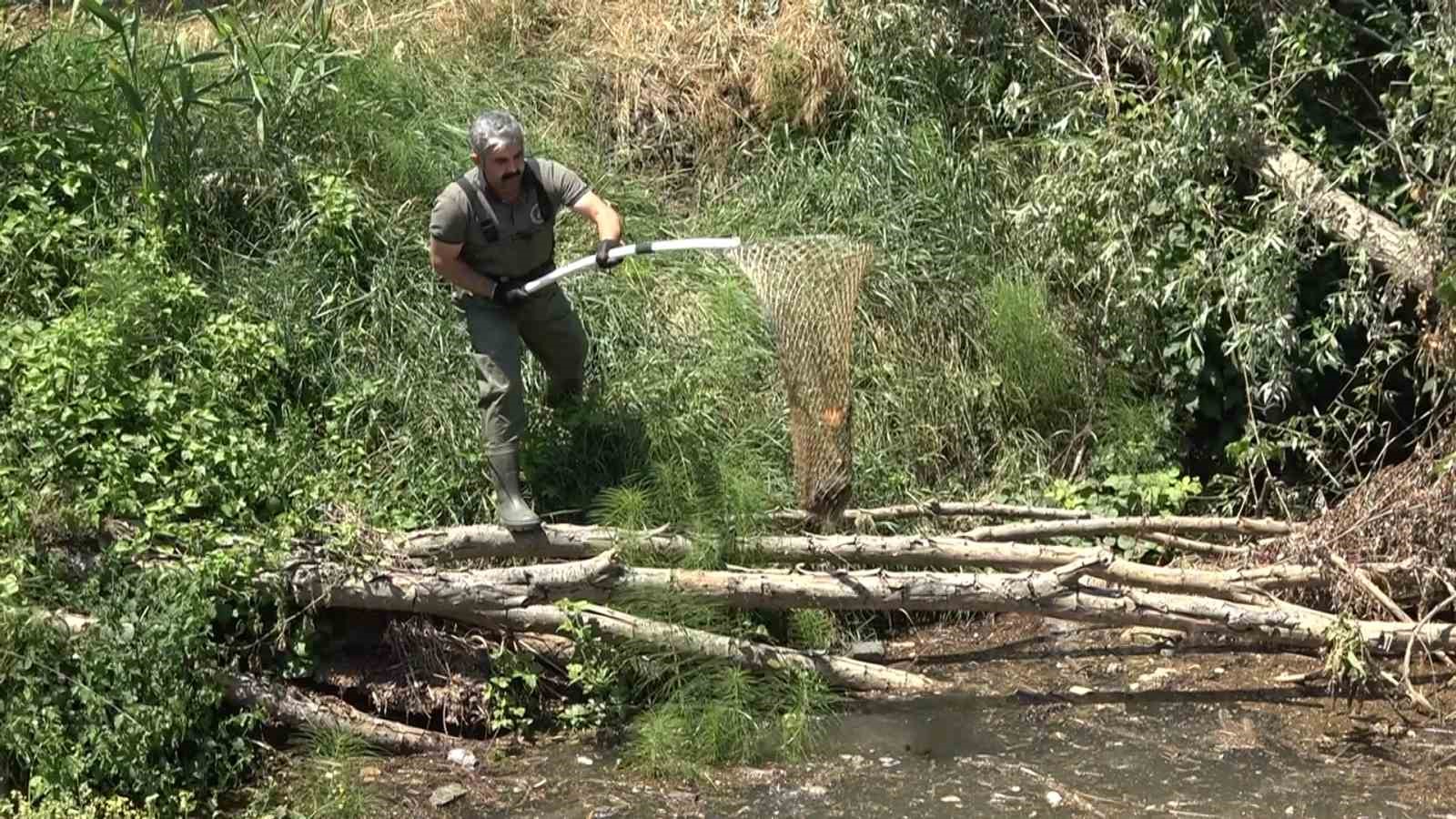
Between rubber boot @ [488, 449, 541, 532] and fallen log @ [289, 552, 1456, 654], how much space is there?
30 centimetres

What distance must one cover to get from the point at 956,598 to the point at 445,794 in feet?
6.73

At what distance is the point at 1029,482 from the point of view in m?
7.64

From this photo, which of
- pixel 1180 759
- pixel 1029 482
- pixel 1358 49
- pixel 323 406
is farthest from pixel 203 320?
pixel 1358 49

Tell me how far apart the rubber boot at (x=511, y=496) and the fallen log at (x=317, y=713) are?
2.76 ft

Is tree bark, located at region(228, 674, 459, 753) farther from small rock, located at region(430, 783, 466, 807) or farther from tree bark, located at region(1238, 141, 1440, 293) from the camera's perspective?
tree bark, located at region(1238, 141, 1440, 293)

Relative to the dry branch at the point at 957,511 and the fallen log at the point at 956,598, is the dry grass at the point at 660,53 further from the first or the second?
the fallen log at the point at 956,598

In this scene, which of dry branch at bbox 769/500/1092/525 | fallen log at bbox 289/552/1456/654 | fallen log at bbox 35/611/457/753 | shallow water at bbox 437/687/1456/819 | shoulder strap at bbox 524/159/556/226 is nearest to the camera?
shallow water at bbox 437/687/1456/819

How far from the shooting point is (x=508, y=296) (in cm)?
644

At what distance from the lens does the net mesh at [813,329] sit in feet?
20.5

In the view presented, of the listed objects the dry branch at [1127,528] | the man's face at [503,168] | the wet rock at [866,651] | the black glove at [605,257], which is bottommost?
the wet rock at [866,651]

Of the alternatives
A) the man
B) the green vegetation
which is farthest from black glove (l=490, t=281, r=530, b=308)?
the green vegetation

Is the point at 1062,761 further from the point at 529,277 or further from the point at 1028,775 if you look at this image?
the point at 529,277

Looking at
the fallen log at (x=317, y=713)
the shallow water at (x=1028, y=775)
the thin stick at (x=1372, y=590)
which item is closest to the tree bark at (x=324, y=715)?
the fallen log at (x=317, y=713)

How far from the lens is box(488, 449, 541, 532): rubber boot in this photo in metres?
6.32
